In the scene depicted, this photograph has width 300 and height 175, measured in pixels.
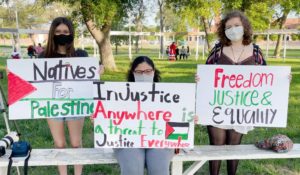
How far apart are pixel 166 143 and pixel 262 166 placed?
6.84 feet

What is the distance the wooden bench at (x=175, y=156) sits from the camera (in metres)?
3.32

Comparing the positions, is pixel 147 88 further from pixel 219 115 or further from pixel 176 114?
pixel 219 115

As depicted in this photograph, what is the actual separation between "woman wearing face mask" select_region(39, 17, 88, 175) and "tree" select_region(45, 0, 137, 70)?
10695 mm

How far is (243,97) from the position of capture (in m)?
3.59

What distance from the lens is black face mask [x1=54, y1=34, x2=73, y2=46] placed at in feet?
11.3

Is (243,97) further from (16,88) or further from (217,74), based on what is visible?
(16,88)

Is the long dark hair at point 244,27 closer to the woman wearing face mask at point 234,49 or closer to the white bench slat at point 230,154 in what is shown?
the woman wearing face mask at point 234,49

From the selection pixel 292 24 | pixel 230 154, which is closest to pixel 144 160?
pixel 230 154

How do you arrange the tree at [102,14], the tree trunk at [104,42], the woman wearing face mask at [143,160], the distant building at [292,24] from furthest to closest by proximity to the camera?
the distant building at [292,24] < the tree trunk at [104,42] < the tree at [102,14] < the woman wearing face mask at [143,160]

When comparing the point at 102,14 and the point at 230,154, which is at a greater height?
the point at 102,14

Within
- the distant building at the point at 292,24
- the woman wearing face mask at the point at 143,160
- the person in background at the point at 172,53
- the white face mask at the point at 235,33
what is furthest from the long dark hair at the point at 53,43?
the distant building at the point at 292,24

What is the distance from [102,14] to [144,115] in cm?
1138

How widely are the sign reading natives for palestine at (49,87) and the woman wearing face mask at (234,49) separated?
1.34 m

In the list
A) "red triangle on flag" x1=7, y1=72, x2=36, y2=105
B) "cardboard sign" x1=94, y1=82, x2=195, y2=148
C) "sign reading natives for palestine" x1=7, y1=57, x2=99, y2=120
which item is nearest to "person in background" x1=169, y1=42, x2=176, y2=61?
"sign reading natives for palestine" x1=7, y1=57, x2=99, y2=120
